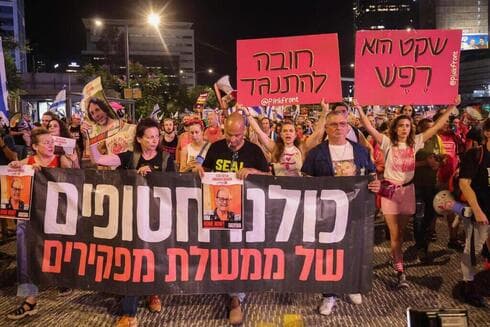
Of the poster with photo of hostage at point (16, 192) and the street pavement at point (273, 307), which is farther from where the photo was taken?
the poster with photo of hostage at point (16, 192)

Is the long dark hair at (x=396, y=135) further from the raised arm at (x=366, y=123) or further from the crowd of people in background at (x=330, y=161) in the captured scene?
the raised arm at (x=366, y=123)

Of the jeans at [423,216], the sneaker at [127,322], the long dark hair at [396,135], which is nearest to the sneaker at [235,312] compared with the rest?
the sneaker at [127,322]

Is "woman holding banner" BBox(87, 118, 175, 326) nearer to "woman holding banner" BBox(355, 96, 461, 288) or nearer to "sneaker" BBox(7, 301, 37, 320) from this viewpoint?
"sneaker" BBox(7, 301, 37, 320)

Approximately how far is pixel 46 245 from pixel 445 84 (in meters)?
4.40

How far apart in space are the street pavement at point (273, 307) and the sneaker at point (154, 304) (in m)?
0.06

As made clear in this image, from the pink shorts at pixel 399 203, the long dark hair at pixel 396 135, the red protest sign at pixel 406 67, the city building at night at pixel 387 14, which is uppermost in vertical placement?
the city building at night at pixel 387 14

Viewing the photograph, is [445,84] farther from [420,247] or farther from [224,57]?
[224,57]

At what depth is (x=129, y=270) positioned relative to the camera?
466 centimetres

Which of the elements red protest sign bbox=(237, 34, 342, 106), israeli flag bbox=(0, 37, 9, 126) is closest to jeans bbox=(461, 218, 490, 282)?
red protest sign bbox=(237, 34, 342, 106)

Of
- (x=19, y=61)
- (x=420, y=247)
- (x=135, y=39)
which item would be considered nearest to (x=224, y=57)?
(x=135, y=39)

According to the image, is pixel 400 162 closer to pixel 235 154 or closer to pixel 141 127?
pixel 235 154

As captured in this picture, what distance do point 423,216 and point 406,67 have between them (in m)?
2.28

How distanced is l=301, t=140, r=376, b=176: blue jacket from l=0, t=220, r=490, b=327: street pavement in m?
1.34

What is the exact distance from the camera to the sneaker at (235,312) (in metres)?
4.71
